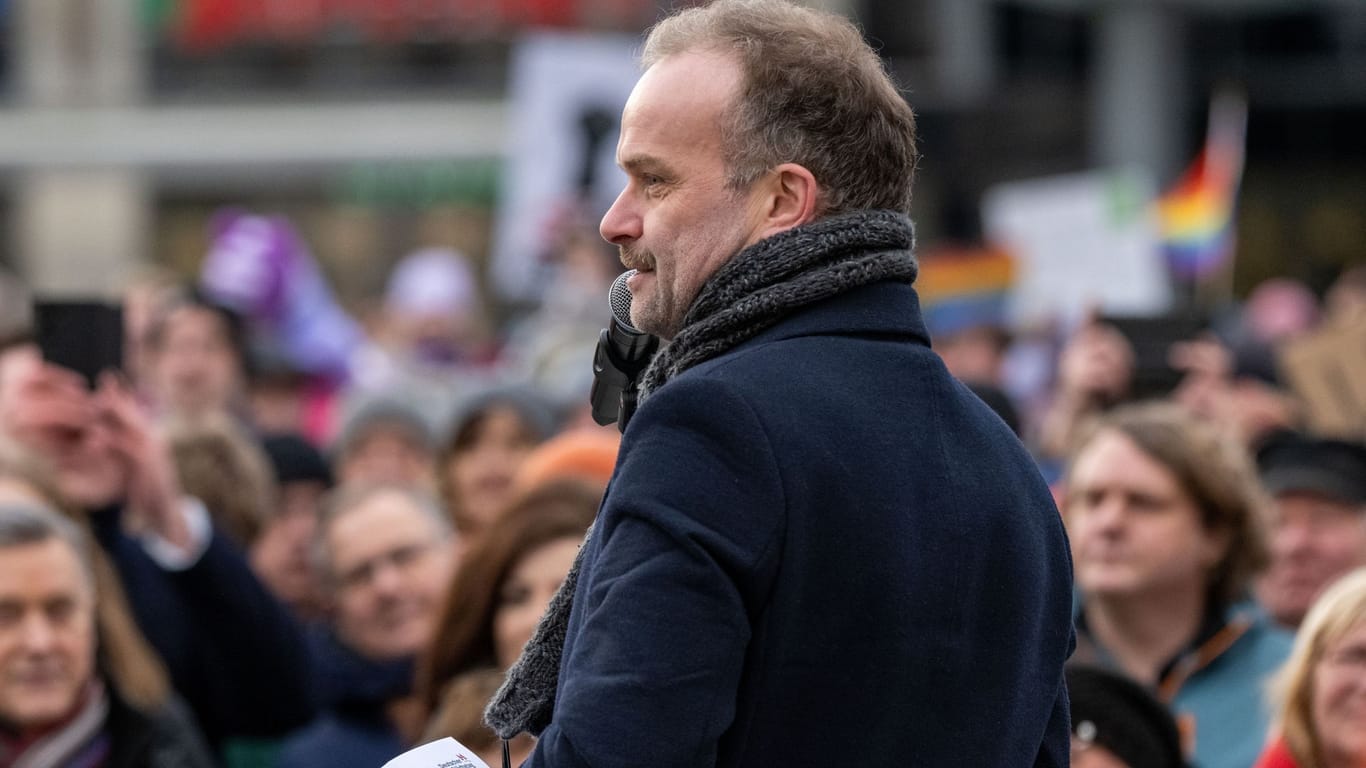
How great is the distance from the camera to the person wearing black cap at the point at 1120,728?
156 inches

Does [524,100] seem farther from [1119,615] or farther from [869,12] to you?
[869,12]

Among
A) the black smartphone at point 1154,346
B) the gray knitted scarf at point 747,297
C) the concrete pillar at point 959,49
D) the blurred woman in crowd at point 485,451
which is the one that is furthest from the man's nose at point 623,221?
the concrete pillar at point 959,49

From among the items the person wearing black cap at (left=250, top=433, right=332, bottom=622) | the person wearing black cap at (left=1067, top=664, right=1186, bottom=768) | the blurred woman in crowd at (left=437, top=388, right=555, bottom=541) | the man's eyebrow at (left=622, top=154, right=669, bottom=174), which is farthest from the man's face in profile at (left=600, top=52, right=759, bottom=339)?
the blurred woman in crowd at (left=437, top=388, right=555, bottom=541)

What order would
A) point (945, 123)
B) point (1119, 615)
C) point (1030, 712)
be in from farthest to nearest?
point (945, 123) → point (1119, 615) → point (1030, 712)

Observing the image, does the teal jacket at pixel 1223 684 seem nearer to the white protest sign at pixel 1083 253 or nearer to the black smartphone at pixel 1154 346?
the black smartphone at pixel 1154 346

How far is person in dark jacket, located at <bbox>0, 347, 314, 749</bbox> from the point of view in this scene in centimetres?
498

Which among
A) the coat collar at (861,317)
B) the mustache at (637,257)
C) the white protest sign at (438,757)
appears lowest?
the white protest sign at (438,757)

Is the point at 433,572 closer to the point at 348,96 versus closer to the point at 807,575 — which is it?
the point at 807,575

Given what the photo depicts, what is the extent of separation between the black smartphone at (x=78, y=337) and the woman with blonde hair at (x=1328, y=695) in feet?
8.96

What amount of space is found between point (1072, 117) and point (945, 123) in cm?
657

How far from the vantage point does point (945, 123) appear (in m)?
20.5

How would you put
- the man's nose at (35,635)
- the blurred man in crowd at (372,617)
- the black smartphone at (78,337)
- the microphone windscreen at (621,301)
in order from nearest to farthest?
1. the microphone windscreen at (621,301)
2. the man's nose at (35,635)
3. the blurred man in crowd at (372,617)
4. the black smartphone at (78,337)

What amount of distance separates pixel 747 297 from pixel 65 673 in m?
2.35

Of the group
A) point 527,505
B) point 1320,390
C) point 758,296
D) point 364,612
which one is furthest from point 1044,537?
point 1320,390
